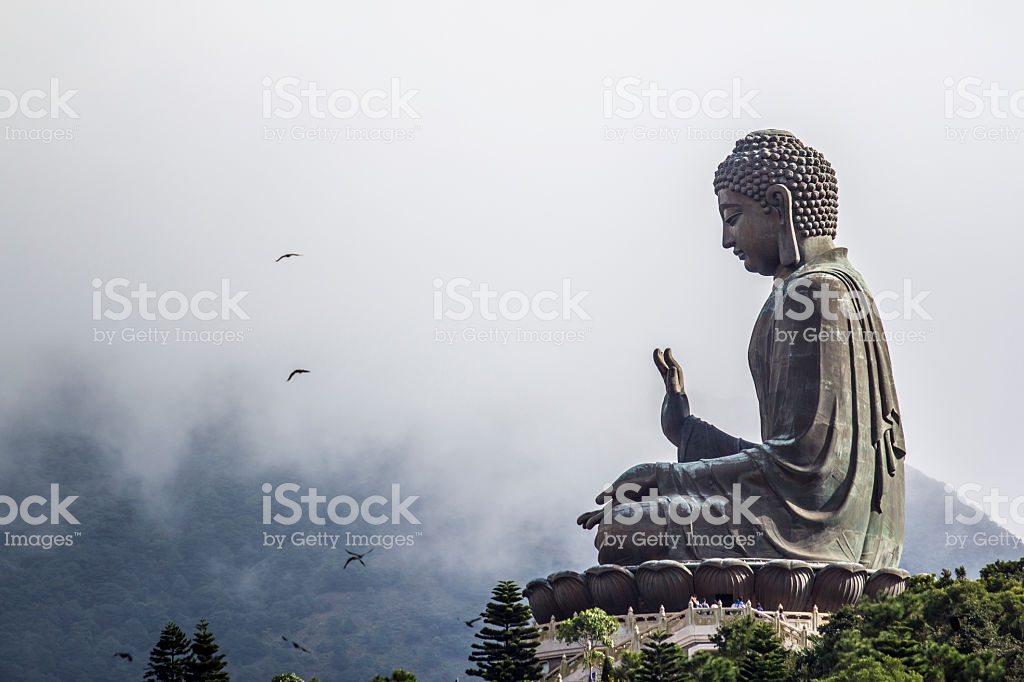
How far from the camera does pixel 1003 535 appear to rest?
→ 5088 cm

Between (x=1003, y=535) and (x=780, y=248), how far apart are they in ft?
109

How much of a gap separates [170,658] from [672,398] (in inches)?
270

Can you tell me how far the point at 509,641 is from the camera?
16031 millimetres

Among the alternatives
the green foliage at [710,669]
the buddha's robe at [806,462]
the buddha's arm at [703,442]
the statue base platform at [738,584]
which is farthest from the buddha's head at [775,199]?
the green foliage at [710,669]

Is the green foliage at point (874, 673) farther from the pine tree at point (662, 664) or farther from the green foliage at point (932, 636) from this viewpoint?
the pine tree at point (662, 664)

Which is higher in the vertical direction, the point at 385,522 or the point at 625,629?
the point at 385,522

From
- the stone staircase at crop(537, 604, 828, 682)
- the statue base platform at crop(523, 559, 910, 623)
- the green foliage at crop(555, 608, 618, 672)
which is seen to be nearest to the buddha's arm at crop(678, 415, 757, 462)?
the statue base platform at crop(523, 559, 910, 623)

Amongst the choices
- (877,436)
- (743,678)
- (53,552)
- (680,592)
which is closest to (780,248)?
(877,436)

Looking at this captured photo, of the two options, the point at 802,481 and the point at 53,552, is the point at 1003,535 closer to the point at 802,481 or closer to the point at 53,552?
the point at 53,552

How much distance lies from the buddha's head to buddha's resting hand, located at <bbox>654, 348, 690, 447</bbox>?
4.88ft

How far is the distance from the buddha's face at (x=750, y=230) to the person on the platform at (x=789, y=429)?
0.01 m

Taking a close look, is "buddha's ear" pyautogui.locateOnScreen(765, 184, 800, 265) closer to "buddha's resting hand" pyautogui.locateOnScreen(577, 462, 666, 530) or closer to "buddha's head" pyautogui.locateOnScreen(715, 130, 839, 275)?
"buddha's head" pyautogui.locateOnScreen(715, 130, 839, 275)

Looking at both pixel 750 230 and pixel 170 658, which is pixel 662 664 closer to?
pixel 170 658

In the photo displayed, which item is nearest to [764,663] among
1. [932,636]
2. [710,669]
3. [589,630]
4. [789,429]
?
[710,669]
